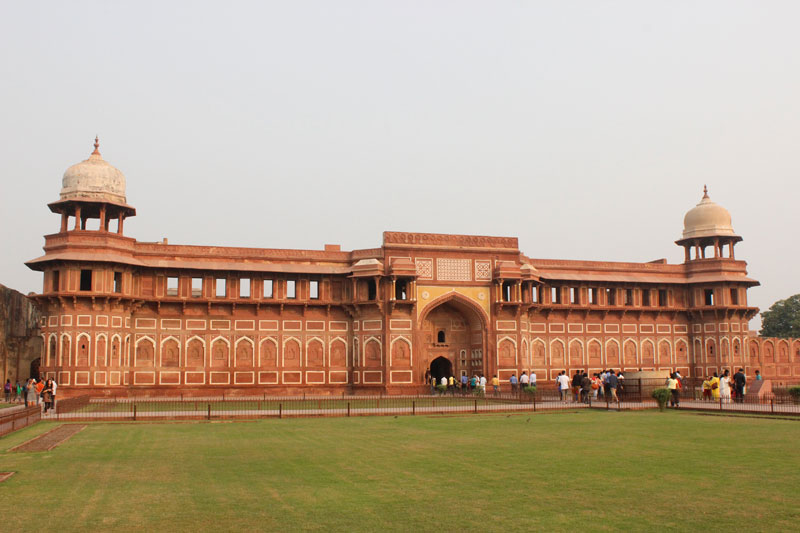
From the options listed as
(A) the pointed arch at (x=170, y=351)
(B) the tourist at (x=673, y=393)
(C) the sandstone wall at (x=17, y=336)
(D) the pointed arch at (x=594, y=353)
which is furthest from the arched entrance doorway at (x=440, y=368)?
(C) the sandstone wall at (x=17, y=336)

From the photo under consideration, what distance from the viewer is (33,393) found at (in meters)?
34.3

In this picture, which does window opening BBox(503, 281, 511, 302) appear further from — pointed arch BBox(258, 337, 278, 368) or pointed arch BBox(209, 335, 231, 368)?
pointed arch BBox(209, 335, 231, 368)

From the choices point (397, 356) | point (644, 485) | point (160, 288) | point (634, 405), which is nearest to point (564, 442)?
point (644, 485)

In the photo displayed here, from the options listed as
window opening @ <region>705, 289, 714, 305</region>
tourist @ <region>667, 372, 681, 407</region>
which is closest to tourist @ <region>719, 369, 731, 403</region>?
tourist @ <region>667, 372, 681, 407</region>

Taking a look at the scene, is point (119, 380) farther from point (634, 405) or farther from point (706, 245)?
point (706, 245)

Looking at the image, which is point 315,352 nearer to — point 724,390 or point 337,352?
point 337,352

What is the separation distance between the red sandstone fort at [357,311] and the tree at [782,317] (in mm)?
26515

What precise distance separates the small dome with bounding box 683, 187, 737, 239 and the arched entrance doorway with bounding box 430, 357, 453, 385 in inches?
675

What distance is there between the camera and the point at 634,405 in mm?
26859

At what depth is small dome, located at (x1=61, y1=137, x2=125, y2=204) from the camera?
36.2 m

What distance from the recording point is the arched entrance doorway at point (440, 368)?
4266 centimetres

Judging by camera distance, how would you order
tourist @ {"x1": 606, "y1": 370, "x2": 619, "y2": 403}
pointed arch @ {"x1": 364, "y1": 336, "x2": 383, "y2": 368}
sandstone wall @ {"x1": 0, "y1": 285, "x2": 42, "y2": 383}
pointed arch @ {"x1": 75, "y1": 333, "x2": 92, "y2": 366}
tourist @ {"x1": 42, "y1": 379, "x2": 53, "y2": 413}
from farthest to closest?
sandstone wall @ {"x1": 0, "y1": 285, "x2": 42, "y2": 383} → pointed arch @ {"x1": 364, "y1": 336, "x2": 383, "y2": 368} → pointed arch @ {"x1": 75, "y1": 333, "x2": 92, "y2": 366} → tourist @ {"x1": 606, "y1": 370, "x2": 619, "y2": 403} → tourist @ {"x1": 42, "y1": 379, "x2": 53, "y2": 413}

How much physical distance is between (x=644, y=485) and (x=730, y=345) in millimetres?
38768

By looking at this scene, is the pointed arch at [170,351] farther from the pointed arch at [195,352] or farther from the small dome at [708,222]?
the small dome at [708,222]
